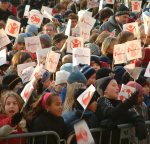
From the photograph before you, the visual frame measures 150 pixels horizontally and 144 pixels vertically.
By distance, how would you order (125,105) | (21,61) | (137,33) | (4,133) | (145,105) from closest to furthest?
(4,133), (125,105), (145,105), (21,61), (137,33)

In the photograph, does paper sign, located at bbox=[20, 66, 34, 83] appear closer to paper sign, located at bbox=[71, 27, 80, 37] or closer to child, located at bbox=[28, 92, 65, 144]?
child, located at bbox=[28, 92, 65, 144]

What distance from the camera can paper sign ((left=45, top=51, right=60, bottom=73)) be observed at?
10844mm

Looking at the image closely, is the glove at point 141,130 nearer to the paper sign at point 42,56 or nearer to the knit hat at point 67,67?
the knit hat at point 67,67

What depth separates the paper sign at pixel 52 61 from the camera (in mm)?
10844

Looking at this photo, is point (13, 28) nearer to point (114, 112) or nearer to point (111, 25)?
point (111, 25)

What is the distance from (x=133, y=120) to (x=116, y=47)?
3.25 m

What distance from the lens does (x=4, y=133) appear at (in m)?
7.38

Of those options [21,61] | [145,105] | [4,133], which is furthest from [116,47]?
[4,133]

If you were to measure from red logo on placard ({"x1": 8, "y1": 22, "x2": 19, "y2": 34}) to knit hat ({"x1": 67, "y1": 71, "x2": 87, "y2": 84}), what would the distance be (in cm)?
458

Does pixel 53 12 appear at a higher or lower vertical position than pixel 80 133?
higher

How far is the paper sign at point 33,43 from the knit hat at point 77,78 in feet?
9.92

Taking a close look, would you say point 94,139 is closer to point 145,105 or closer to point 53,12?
point 145,105

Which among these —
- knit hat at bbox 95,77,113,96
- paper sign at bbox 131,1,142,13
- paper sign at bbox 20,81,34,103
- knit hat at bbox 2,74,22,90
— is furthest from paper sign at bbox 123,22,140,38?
paper sign at bbox 20,81,34,103

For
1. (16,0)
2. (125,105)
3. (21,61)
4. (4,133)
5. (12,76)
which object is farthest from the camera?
(16,0)
